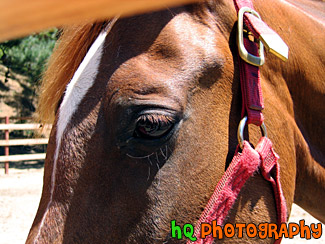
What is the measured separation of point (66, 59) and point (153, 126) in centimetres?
51

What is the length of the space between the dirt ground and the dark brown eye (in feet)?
14.7

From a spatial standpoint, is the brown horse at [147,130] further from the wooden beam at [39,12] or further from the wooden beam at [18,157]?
the wooden beam at [18,157]

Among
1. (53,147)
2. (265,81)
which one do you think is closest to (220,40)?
(265,81)

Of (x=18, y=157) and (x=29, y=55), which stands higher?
(x=29, y=55)

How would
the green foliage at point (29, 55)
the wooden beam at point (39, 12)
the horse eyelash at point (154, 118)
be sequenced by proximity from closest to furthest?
the wooden beam at point (39, 12)
the horse eyelash at point (154, 118)
the green foliage at point (29, 55)

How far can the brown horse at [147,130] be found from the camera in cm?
108

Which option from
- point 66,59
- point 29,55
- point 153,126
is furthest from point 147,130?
point 29,55

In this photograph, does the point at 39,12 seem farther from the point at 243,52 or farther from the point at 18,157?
the point at 18,157

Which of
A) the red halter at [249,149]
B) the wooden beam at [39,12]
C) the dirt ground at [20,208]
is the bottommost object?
the dirt ground at [20,208]

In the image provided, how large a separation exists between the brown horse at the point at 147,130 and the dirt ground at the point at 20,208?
4272mm

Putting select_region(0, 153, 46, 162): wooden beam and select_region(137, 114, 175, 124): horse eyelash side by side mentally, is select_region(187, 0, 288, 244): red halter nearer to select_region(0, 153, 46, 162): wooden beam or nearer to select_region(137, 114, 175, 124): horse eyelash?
select_region(137, 114, 175, 124): horse eyelash

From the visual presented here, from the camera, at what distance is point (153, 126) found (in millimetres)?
1080

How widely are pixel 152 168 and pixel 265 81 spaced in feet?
2.04

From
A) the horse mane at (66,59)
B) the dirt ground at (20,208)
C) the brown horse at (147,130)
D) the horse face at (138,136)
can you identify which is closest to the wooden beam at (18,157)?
the dirt ground at (20,208)
